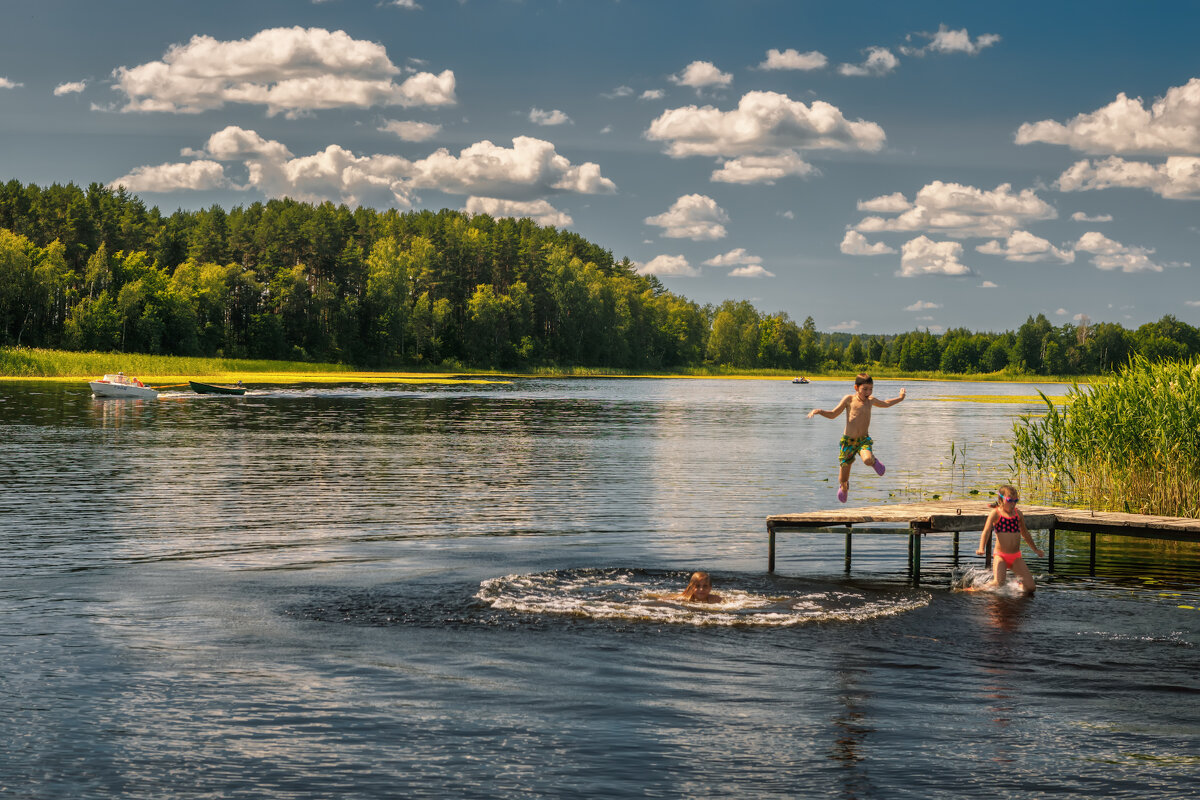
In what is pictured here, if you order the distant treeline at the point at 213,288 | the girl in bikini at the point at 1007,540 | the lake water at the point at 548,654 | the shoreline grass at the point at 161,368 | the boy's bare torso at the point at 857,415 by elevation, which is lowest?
the lake water at the point at 548,654

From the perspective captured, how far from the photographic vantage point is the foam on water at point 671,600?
18.3 meters

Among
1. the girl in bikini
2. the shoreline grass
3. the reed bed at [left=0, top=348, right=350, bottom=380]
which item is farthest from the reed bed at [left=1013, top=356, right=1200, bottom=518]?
the reed bed at [left=0, top=348, right=350, bottom=380]

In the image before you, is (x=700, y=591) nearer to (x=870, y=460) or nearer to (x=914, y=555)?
(x=870, y=460)

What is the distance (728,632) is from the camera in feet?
56.9

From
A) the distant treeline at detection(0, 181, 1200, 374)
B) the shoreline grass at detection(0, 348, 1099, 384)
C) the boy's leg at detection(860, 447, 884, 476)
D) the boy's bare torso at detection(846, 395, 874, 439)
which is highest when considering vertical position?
the distant treeline at detection(0, 181, 1200, 374)

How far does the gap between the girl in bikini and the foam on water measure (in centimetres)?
157

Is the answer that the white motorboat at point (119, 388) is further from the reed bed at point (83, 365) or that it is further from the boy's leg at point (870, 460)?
the boy's leg at point (870, 460)

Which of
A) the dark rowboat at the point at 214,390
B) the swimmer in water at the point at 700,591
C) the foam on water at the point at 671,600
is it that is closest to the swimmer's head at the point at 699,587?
the swimmer in water at the point at 700,591

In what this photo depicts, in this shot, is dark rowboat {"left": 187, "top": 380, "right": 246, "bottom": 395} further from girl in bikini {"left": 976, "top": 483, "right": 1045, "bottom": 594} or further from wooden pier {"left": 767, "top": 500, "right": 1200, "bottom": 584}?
girl in bikini {"left": 976, "top": 483, "right": 1045, "bottom": 594}

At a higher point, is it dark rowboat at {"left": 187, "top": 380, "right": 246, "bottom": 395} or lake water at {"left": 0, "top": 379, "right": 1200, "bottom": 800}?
dark rowboat at {"left": 187, "top": 380, "right": 246, "bottom": 395}

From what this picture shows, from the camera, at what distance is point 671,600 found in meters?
19.2

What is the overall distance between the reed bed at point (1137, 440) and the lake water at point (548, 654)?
55.5 inches

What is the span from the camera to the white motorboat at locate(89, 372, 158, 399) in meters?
82.2

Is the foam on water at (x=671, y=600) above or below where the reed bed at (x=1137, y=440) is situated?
below
